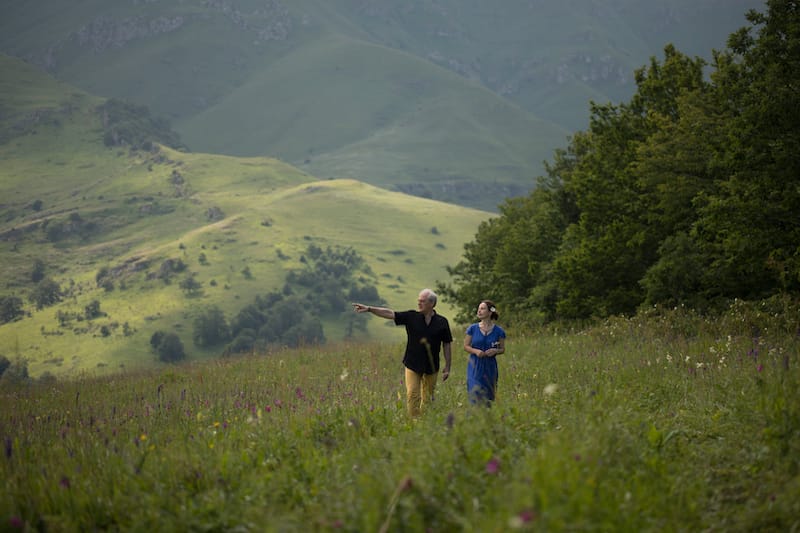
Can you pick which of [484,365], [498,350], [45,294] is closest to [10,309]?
[45,294]

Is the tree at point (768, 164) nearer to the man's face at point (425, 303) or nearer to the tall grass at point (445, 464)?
the tall grass at point (445, 464)

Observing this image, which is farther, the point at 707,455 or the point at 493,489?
the point at 707,455

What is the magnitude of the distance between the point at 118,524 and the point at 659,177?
952 inches

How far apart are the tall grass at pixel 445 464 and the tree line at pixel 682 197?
31.1 feet

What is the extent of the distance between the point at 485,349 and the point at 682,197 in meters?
18.7

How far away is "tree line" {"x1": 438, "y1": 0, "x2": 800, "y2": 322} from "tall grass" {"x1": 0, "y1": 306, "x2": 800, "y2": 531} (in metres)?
9.48

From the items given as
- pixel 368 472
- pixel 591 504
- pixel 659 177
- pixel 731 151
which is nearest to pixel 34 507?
pixel 368 472

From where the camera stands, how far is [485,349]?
9875 millimetres

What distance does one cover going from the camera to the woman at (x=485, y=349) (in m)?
9.62

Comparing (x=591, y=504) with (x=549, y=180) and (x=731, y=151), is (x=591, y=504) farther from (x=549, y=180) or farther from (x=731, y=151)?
(x=549, y=180)

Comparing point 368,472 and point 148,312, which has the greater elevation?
point 368,472

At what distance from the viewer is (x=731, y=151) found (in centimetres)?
1992

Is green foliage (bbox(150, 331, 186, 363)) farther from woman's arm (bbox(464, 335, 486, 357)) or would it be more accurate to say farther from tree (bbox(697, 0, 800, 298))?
woman's arm (bbox(464, 335, 486, 357))

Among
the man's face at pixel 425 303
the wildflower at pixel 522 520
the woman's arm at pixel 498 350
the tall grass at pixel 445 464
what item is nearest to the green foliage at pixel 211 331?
the tall grass at pixel 445 464
